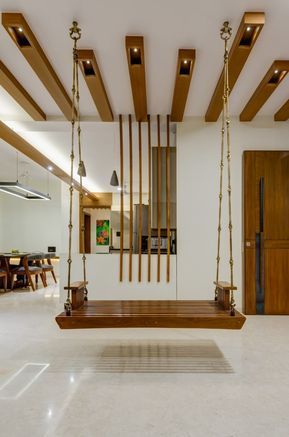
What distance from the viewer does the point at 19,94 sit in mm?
3918

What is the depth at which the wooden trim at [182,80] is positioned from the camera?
127 inches

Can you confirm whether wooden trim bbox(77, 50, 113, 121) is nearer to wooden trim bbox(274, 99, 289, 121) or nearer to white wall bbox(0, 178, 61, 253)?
wooden trim bbox(274, 99, 289, 121)

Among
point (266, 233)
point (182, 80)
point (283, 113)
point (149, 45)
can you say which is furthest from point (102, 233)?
point (149, 45)

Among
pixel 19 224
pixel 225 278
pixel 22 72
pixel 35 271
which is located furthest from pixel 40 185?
pixel 225 278

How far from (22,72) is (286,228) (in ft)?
13.8

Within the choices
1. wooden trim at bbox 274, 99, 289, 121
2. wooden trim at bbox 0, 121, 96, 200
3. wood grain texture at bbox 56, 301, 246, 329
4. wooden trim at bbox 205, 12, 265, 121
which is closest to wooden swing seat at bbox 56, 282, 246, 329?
wood grain texture at bbox 56, 301, 246, 329

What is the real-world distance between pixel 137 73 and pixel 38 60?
1103 millimetres

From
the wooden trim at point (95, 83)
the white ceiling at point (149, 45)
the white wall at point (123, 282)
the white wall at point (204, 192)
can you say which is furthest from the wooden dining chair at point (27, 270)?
the wooden trim at point (95, 83)

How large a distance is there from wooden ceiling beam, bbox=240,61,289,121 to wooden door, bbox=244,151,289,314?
0.62m

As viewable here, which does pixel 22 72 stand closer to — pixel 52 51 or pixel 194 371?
pixel 52 51

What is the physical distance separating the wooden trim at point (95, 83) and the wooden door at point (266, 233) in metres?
2.30

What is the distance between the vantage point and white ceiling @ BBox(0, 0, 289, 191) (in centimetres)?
264

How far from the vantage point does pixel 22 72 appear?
11.8 ft

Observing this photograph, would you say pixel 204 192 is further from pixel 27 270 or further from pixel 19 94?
pixel 27 270
